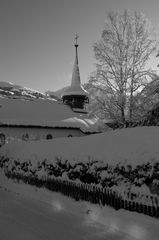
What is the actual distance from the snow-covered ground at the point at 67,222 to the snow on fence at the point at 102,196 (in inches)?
7.0

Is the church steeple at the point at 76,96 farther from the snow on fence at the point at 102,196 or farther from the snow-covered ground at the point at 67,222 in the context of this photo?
the snow-covered ground at the point at 67,222

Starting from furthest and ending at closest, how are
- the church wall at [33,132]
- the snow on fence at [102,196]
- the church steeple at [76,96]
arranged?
1. the church steeple at [76,96]
2. the church wall at [33,132]
3. the snow on fence at [102,196]

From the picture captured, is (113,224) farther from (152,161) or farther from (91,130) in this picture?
(91,130)

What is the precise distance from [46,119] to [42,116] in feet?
2.84

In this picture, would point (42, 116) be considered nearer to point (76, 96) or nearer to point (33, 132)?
point (33, 132)

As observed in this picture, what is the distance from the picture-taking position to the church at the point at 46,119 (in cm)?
3180

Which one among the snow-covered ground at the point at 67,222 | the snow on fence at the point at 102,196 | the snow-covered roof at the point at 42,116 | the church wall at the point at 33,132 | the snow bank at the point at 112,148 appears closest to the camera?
the snow-covered ground at the point at 67,222

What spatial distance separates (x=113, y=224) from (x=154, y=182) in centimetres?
176

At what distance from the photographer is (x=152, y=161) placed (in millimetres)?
8648

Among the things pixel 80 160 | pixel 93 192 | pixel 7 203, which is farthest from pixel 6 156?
pixel 93 192

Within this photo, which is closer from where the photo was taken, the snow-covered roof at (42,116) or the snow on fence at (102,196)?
the snow on fence at (102,196)

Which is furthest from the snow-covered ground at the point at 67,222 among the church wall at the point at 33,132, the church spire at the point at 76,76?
the church spire at the point at 76,76

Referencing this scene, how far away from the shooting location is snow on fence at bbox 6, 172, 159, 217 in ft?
27.3

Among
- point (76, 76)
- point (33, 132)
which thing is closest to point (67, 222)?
point (33, 132)
